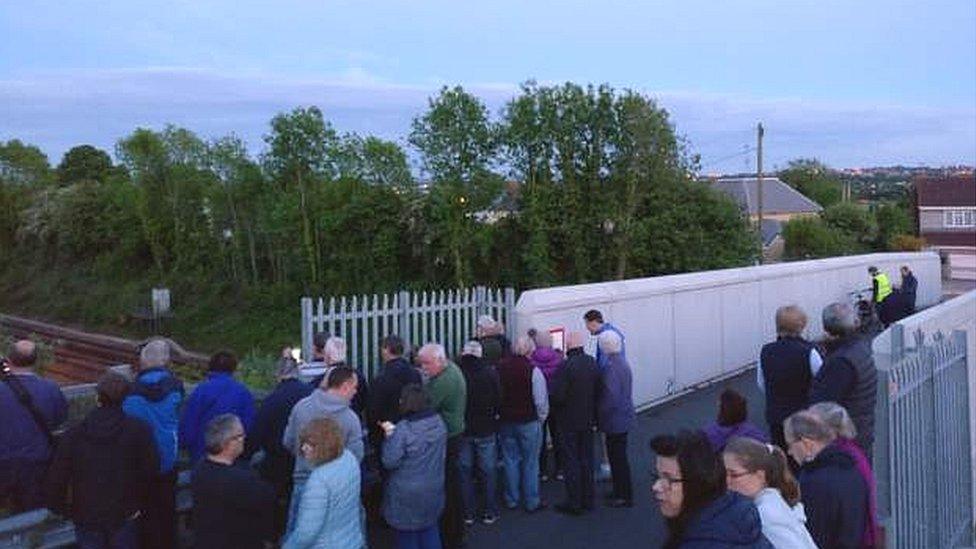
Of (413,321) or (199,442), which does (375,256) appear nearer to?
(413,321)

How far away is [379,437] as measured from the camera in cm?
743

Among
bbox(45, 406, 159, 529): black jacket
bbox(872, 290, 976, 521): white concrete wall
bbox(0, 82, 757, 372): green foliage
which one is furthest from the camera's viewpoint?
bbox(0, 82, 757, 372): green foliage

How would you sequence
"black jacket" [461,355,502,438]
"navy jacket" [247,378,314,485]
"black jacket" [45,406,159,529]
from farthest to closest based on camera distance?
"black jacket" [461,355,502,438] < "navy jacket" [247,378,314,485] < "black jacket" [45,406,159,529]

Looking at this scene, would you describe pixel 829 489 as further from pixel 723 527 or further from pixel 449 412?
pixel 449 412

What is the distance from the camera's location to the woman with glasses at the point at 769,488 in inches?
151

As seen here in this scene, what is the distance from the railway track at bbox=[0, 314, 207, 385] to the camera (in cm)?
3108

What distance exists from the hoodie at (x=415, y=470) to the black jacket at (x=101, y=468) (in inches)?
61.4

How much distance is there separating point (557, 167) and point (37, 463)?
25.9 m

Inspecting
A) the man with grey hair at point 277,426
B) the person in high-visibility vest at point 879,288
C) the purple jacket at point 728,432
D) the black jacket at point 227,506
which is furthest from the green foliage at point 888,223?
the black jacket at point 227,506

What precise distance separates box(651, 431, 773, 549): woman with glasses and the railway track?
25380 mm

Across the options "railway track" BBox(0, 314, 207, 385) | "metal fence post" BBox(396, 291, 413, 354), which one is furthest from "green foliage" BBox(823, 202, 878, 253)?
"metal fence post" BBox(396, 291, 413, 354)

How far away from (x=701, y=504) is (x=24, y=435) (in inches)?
179

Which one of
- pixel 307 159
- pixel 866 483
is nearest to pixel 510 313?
pixel 866 483

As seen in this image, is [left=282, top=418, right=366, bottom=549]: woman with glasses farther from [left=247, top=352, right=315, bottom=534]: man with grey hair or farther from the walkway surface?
the walkway surface
